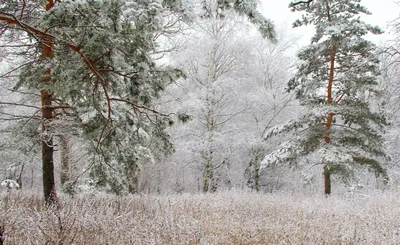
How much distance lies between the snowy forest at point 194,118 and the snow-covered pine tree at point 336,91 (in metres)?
0.06

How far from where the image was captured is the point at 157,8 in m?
3.11

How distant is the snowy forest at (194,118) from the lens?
3.70m

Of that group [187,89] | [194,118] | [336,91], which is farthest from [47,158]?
[336,91]

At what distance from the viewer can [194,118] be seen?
17.4ft

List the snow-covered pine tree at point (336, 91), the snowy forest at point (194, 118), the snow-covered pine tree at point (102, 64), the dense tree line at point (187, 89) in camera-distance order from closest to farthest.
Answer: the snow-covered pine tree at point (102, 64) → the snowy forest at point (194, 118) → the dense tree line at point (187, 89) → the snow-covered pine tree at point (336, 91)

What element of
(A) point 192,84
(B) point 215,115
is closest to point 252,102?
(B) point 215,115

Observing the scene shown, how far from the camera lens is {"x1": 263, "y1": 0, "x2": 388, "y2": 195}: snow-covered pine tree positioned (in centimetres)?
1000

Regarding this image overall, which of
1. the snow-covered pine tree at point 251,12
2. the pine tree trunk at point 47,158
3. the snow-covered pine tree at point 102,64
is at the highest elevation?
the snow-covered pine tree at point 251,12

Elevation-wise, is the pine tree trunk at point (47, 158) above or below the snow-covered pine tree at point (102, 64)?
below

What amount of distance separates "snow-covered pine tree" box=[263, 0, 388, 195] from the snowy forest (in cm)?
6

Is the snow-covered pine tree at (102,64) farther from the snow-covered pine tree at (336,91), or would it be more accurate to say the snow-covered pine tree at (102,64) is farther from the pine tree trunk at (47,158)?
the snow-covered pine tree at (336,91)

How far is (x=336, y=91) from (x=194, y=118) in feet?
27.7

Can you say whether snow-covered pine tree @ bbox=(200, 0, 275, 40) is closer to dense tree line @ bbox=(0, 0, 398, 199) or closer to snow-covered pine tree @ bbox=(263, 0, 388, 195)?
dense tree line @ bbox=(0, 0, 398, 199)

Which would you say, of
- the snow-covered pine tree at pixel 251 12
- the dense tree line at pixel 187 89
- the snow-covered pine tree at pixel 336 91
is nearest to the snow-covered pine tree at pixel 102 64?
the dense tree line at pixel 187 89
